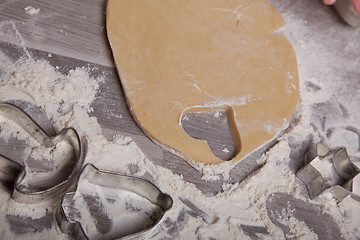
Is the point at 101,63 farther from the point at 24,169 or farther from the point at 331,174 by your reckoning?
the point at 331,174

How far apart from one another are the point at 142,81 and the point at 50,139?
0.31 m

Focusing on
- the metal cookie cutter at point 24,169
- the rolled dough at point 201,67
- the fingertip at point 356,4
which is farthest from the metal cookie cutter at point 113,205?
the fingertip at point 356,4

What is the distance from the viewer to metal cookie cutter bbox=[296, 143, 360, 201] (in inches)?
43.0

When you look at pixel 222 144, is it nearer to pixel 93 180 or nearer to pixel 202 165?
pixel 202 165

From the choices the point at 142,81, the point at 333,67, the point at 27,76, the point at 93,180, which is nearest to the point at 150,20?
the point at 142,81

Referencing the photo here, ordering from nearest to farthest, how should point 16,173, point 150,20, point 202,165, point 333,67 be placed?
point 16,173 < point 202,165 < point 150,20 < point 333,67

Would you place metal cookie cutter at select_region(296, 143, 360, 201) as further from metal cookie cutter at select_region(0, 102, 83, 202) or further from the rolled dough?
metal cookie cutter at select_region(0, 102, 83, 202)

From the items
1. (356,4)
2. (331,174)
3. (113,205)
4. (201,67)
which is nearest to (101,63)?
(201,67)

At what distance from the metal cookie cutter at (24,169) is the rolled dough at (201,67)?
0.20 metres

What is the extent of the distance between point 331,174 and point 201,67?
509mm

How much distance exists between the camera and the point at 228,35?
1240 mm

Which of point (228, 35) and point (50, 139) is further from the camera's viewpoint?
point (228, 35)

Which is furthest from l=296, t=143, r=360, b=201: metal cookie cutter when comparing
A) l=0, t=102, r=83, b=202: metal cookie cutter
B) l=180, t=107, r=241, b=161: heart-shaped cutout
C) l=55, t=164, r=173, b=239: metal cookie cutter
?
l=0, t=102, r=83, b=202: metal cookie cutter

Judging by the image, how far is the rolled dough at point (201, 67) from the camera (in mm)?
1090
